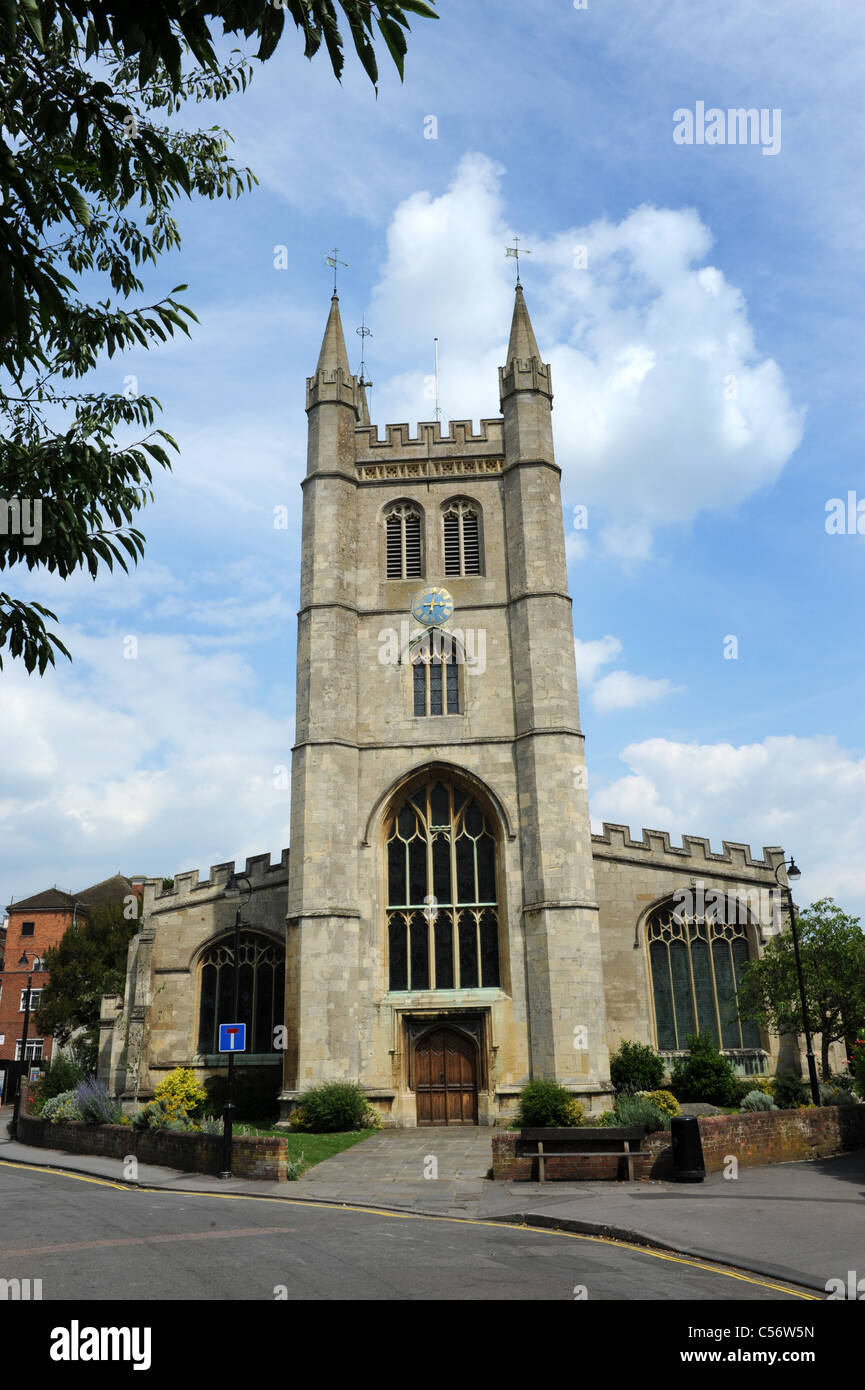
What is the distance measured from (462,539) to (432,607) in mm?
2788

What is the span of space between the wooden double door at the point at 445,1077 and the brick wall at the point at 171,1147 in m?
8.92

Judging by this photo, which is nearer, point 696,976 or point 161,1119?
point 161,1119

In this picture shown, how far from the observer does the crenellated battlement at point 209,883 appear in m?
31.7

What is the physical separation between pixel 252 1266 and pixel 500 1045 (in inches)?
733

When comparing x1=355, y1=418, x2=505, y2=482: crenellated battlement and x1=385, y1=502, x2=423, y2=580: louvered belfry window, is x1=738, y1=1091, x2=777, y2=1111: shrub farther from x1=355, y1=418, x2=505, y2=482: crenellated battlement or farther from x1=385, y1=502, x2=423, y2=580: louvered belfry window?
x1=355, y1=418, x2=505, y2=482: crenellated battlement

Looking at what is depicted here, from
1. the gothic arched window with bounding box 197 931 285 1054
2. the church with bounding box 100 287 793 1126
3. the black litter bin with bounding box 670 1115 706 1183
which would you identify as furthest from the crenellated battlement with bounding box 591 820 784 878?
the black litter bin with bounding box 670 1115 706 1183

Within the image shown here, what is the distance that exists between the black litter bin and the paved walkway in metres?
0.23

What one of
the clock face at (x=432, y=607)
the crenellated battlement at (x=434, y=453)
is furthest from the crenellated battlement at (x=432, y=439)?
the clock face at (x=432, y=607)

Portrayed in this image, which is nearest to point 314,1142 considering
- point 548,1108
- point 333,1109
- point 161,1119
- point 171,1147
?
point 333,1109

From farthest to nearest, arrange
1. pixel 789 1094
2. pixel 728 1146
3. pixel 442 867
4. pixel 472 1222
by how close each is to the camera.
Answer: pixel 442 867, pixel 789 1094, pixel 728 1146, pixel 472 1222

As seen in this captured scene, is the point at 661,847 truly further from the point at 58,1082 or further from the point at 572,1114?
the point at 58,1082

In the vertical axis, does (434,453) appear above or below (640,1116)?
above

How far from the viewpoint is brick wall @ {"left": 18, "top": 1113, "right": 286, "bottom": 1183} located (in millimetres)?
16906

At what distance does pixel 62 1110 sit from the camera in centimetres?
2344
